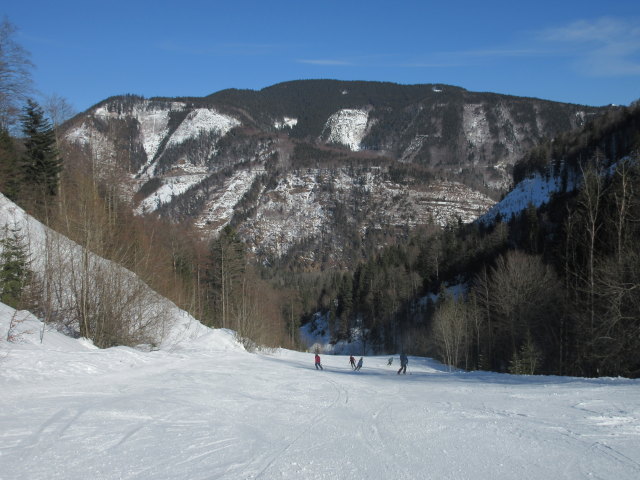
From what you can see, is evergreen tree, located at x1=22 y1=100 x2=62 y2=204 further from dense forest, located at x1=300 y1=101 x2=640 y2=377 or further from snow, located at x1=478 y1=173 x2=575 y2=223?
snow, located at x1=478 y1=173 x2=575 y2=223

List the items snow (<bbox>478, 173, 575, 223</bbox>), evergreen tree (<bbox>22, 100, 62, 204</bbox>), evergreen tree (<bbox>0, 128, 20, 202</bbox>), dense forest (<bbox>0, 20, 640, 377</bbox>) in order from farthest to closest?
snow (<bbox>478, 173, 575, 223</bbox>), evergreen tree (<bbox>22, 100, 62, 204</bbox>), evergreen tree (<bbox>0, 128, 20, 202</bbox>), dense forest (<bbox>0, 20, 640, 377</bbox>)

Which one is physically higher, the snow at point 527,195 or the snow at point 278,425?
the snow at point 527,195

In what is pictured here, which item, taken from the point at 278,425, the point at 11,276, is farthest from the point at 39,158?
the point at 278,425

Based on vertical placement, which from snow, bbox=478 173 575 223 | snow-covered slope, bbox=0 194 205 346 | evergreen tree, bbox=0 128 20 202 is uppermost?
snow, bbox=478 173 575 223

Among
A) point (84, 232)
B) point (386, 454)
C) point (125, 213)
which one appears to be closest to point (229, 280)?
point (125, 213)

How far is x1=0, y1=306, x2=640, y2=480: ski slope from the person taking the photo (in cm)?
678

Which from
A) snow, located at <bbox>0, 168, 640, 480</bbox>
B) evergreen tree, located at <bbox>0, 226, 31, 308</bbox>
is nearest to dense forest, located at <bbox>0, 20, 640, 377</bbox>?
evergreen tree, located at <bbox>0, 226, 31, 308</bbox>

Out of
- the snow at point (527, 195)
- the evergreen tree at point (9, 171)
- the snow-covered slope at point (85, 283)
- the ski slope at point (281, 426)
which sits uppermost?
the snow at point (527, 195)

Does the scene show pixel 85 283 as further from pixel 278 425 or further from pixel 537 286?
pixel 537 286

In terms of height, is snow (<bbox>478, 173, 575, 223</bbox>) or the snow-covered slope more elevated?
snow (<bbox>478, 173, 575, 223</bbox>)

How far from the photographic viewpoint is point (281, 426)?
9852mm

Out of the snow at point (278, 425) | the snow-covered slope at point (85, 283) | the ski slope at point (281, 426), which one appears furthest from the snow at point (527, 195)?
the ski slope at point (281, 426)

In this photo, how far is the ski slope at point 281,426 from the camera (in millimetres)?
6781

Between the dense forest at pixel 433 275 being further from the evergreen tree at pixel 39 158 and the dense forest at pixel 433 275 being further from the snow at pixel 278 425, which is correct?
the snow at pixel 278 425
